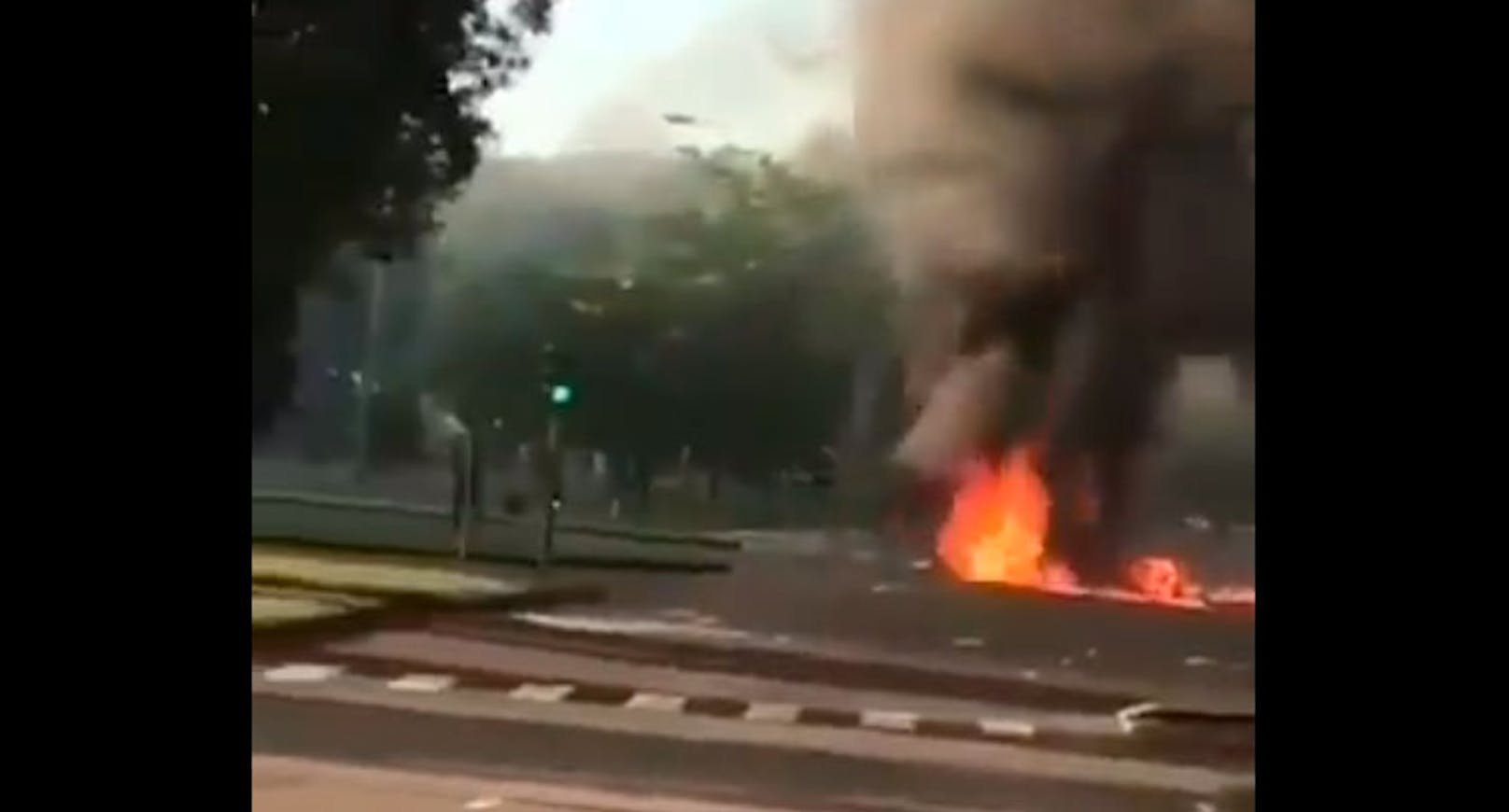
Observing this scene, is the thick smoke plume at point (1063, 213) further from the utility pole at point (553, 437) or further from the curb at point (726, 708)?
the utility pole at point (553, 437)

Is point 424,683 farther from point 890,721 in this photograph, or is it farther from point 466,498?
point 890,721

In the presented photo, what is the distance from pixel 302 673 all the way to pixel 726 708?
281 millimetres

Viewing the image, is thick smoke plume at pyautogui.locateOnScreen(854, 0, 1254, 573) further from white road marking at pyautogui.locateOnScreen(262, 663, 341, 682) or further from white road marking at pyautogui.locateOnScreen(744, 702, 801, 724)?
white road marking at pyautogui.locateOnScreen(262, 663, 341, 682)

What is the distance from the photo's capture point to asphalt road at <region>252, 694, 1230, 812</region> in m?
1.29

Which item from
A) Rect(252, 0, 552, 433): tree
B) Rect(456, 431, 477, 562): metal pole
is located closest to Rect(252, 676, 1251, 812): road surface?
Rect(456, 431, 477, 562): metal pole

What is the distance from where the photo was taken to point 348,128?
1377mm

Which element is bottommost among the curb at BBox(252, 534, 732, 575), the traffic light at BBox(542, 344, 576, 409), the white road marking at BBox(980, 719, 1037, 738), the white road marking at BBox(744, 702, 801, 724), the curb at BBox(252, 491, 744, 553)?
the white road marking at BBox(980, 719, 1037, 738)

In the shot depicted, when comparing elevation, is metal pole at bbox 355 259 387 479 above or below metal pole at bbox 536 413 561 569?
above

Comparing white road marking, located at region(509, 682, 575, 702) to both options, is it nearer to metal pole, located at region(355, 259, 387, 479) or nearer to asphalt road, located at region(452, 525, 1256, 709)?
asphalt road, located at region(452, 525, 1256, 709)

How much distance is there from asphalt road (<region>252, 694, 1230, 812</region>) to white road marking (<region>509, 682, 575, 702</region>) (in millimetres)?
18

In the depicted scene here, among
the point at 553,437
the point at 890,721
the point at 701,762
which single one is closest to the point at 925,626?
the point at 890,721
